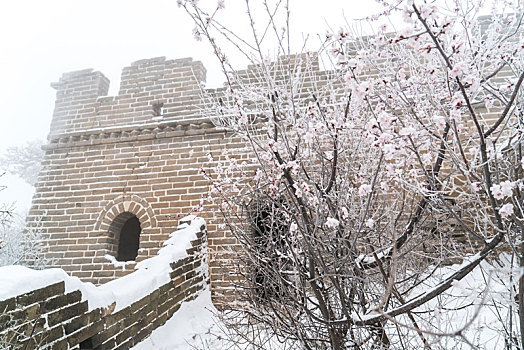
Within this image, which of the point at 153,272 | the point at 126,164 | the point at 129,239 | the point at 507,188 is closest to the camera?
the point at 507,188

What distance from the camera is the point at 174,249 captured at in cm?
422

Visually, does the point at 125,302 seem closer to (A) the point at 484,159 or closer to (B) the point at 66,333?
(B) the point at 66,333

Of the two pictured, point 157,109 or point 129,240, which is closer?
point 157,109

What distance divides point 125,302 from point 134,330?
1.23ft

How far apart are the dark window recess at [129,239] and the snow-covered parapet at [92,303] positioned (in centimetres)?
370

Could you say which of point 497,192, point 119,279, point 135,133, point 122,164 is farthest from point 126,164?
point 497,192

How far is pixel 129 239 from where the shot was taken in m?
7.66

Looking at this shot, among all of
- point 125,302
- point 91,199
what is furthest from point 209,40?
point 91,199

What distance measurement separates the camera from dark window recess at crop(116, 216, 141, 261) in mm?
7484

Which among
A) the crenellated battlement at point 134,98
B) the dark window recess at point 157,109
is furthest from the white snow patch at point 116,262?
the dark window recess at point 157,109

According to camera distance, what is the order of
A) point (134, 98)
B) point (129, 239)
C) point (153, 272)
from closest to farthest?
point (153, 272) → point (134, 98) → point (129, 239)

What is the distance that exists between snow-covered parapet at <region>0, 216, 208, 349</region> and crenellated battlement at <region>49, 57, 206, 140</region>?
2.91m

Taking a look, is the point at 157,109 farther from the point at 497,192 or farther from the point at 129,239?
the point at 497,192

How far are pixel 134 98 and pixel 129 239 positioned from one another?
3742 mm
